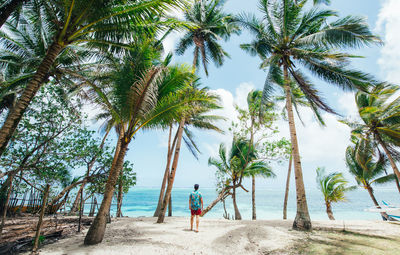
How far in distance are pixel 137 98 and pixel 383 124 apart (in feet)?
46.4

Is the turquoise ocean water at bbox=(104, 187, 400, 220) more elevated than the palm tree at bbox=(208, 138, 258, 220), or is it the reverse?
the palm tree at bbox=(208, 138, 258, 220)

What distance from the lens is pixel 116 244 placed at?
4.68 m

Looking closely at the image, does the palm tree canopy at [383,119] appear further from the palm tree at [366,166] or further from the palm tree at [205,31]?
the palm tree at [205,31]

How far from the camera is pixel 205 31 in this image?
993cm

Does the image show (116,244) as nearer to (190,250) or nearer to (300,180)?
(190,250)

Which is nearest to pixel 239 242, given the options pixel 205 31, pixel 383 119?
pixel 205 31

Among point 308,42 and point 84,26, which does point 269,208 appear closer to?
point 308,42

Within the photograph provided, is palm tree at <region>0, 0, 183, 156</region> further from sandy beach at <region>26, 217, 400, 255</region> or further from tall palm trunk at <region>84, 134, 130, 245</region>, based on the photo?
sandy beach at <region>26, 217, 400, 255</region>

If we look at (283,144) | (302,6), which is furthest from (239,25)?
(283,144)

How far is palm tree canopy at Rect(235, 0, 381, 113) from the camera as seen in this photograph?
6.85m

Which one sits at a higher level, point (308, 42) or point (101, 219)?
point (308, 42)

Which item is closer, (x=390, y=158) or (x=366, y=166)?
(x=390, y=158)

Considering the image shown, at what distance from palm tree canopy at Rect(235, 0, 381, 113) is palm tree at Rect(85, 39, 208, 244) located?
4874mm

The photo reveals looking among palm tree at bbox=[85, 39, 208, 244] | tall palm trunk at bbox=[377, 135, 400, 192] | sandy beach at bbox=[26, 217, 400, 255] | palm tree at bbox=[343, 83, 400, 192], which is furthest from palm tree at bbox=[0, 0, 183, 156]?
tall palm trunk at bbox=[377, 135, 400, 192]
